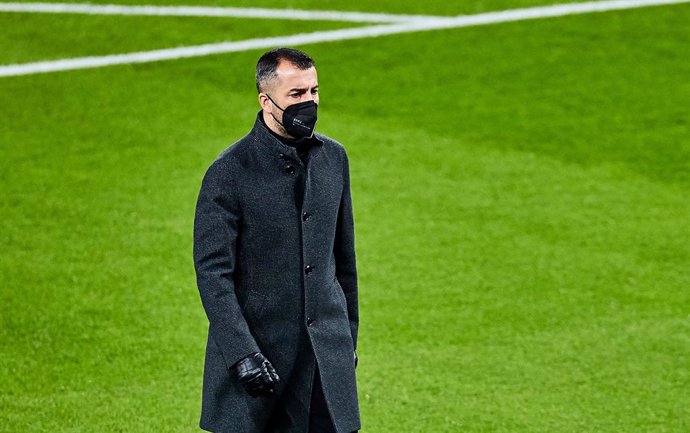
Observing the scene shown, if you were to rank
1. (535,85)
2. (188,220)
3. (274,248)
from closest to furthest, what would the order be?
(274,248), (188,220), (535,85)

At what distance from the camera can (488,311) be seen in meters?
7.23

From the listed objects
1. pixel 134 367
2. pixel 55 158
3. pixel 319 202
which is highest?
pixel 319 202

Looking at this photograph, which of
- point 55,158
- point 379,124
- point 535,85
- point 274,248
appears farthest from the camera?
point 535,85

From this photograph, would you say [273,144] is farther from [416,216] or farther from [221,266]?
[416,216]

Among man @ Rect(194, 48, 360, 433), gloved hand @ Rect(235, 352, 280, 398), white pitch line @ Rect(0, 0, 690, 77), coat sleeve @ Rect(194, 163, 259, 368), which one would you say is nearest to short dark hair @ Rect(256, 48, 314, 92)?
man @ Rect(194, 48, 360, 433)

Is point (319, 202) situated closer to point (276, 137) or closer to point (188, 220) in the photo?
point (276, 137)

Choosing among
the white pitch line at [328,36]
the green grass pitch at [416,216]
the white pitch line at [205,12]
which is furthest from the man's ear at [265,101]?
the white pitch line at [205,12]

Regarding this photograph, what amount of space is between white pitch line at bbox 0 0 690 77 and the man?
759cm

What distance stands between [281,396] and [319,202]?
635 mm

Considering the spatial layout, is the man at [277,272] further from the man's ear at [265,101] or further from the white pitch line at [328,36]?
the white pitch line at [328,36]

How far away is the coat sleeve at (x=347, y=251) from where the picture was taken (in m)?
4.39

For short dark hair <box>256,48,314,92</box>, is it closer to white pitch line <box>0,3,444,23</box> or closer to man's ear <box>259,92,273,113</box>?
man's ear <box>259,92,273,113</box>

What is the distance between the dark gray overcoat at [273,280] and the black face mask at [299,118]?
0.21ft

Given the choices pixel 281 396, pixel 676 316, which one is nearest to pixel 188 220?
pixel 676 316
